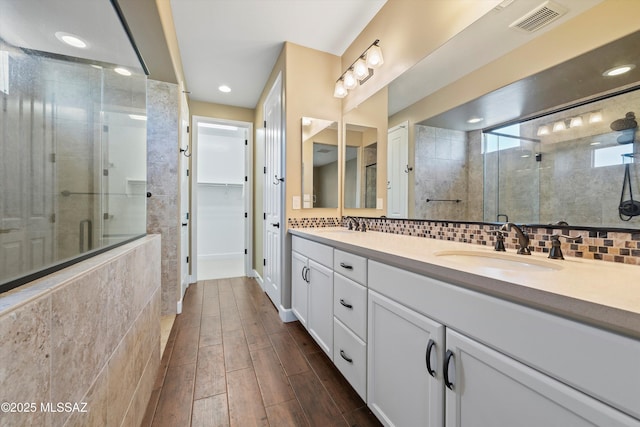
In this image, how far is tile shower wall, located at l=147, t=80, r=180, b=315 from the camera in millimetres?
2463

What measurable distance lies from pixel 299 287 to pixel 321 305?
0.45 metres

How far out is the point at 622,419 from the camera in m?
0.46

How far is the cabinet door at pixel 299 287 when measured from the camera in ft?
6.59

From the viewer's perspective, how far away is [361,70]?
2166 mm

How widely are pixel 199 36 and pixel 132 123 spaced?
1.46m

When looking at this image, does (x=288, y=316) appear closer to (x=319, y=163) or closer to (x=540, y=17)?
(x=319, y=163)

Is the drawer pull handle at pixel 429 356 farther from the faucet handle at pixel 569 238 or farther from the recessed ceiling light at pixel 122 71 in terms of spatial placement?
the recessed ceiling light at pixel 122 71

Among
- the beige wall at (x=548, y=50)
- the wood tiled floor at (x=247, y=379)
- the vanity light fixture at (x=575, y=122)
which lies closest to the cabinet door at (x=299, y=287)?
the wood tiled floor at (x=247, y=379)

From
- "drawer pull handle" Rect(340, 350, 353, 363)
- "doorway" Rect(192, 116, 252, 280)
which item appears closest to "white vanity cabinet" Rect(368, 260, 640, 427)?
"drawer pull handle" Rect(340, 350, 353, 363)

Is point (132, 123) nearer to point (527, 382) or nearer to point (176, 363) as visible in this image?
point (176, 363)

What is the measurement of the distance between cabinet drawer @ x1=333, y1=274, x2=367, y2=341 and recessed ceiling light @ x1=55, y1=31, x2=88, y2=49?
1.48 metres

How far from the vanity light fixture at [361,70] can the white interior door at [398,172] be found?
61 cm

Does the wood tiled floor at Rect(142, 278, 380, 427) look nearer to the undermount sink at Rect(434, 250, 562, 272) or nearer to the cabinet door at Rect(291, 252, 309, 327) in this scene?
the cabinet door at Rect(291, 252, 309, 327)

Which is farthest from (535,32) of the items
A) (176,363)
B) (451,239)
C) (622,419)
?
(176,363)
